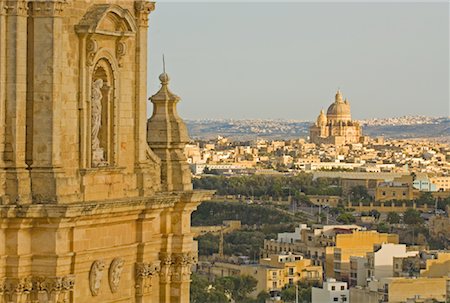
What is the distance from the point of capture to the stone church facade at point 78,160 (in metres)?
13.9

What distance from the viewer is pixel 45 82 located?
14.0 metres

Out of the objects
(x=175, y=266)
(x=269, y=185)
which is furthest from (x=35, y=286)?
(x=269, y=185)

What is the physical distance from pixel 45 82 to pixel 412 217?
97.0m

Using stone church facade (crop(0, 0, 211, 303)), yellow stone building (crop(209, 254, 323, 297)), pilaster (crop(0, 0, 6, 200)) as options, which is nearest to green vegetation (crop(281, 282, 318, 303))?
yellow stone building (crop(209, 254, 323, 297))

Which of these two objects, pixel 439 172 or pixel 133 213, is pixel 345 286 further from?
pixel 439 172

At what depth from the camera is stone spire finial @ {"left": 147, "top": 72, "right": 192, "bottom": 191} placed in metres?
16.4

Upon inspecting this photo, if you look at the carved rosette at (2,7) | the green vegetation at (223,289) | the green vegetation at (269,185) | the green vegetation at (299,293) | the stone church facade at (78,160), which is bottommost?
the green vegetation at (299,293)

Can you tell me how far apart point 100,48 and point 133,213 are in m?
1.21

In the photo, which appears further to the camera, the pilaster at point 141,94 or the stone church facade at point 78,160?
the pilaster at point 141,94

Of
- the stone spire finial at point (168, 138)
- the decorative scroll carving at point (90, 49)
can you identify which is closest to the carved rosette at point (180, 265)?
the stone spire finial at point (168, 138)

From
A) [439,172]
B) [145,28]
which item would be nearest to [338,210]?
[439,172]

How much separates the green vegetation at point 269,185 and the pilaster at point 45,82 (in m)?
106

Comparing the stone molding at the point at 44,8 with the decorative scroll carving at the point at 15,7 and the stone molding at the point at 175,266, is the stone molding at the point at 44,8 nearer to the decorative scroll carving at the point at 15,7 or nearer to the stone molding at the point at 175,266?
the decorative scroll carving at the point at 15,7

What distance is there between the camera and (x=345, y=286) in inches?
2721
